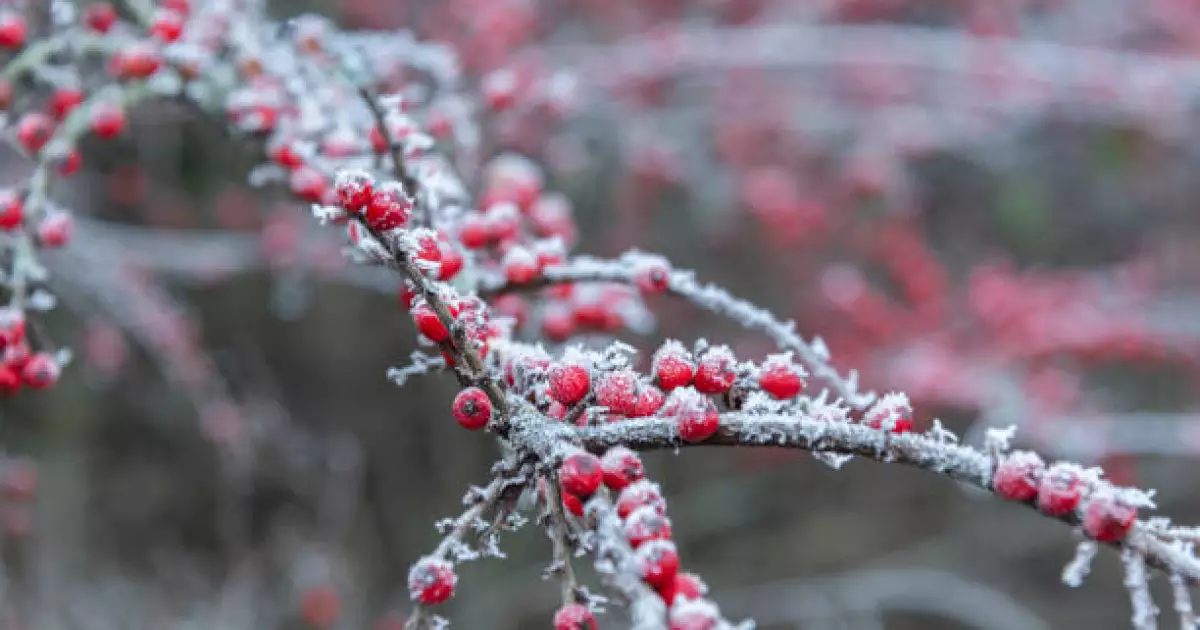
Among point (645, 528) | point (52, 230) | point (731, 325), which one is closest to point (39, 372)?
point (52, 230)

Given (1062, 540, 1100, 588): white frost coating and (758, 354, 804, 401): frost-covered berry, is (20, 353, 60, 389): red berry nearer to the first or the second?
(758, 354, 804, 401): frost-covered berry

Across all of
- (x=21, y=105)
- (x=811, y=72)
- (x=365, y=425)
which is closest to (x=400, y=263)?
(x=21, y=105)

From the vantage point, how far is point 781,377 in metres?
0.85

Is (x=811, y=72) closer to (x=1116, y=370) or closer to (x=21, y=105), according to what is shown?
(x=1116, y=370)

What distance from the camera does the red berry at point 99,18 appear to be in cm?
141

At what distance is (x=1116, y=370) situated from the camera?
427 cm

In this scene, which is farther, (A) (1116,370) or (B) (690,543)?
(A) (1116,370)

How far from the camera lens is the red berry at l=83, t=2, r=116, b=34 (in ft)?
4.63

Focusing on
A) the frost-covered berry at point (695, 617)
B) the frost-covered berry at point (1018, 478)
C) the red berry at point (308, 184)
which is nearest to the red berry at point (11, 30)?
the red berry at point (308, 184)

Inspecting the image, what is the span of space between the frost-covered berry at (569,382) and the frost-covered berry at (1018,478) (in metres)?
0.35

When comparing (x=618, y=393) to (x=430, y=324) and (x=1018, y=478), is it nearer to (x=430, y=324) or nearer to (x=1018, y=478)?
(x=430, y=324)

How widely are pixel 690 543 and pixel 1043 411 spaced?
1.57 meters

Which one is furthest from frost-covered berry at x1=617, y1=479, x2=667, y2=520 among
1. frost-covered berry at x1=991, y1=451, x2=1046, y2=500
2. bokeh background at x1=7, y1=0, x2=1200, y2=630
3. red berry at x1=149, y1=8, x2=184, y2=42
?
bokeh background at x1=7, y1=0, x2=1200, y2=630

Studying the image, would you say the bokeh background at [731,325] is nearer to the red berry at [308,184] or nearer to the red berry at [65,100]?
the red berry at [65,100]
